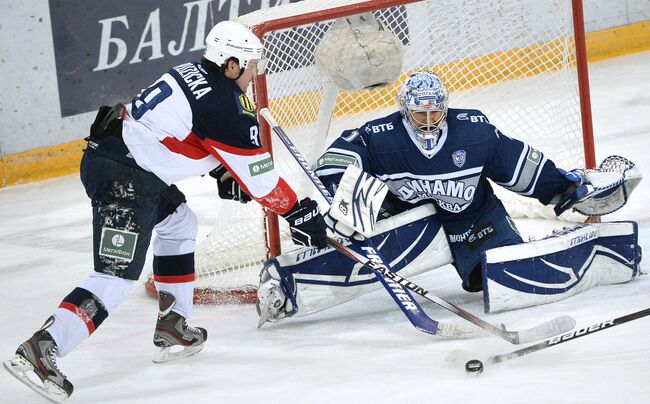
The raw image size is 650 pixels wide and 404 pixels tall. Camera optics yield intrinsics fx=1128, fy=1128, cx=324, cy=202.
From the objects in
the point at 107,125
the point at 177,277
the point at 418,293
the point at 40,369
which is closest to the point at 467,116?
the point at 418,293

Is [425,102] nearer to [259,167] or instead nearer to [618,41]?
[259,167]

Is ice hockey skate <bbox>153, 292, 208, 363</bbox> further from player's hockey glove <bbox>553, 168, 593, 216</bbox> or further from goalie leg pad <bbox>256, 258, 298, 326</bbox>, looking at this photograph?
player's hockey glove <bbox>553, 168, 593, 216</bbox>

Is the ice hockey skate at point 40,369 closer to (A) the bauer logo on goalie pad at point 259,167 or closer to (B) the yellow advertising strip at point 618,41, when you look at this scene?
(A) the bauer logo on goalie pad at point 259,167

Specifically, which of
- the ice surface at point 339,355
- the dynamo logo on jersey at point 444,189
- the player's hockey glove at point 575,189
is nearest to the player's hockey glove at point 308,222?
the ice surface at point 339,355

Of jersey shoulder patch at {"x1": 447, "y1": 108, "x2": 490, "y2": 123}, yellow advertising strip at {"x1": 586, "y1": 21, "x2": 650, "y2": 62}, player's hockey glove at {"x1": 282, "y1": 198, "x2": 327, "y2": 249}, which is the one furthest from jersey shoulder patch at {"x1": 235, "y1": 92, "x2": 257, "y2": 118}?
yellow advertising strip at {"x1": 586, "y1": 21, "x2": 650, "y2": 62}

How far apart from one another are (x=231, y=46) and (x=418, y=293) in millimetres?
900

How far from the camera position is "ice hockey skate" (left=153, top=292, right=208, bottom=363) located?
338cm

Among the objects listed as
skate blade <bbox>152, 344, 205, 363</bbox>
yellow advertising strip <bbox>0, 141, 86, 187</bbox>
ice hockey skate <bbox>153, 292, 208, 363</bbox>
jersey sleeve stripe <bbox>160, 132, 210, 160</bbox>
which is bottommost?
yellow advertising strip <bbox>0, 141, 86, 187</bbox>

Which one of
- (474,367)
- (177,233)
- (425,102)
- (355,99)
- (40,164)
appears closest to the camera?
(474,367)

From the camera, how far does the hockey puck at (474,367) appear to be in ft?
9.33

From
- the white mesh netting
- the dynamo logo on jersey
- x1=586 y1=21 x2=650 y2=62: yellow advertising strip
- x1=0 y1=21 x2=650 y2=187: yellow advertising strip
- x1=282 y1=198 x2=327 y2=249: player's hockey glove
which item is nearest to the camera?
x1=282 y1=198 x2=327 y2=249: player's hockey glove

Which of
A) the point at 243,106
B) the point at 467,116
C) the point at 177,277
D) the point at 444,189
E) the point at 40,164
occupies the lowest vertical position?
the point at 40,164

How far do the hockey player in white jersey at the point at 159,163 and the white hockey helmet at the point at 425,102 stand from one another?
0.49m

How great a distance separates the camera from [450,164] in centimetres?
352
